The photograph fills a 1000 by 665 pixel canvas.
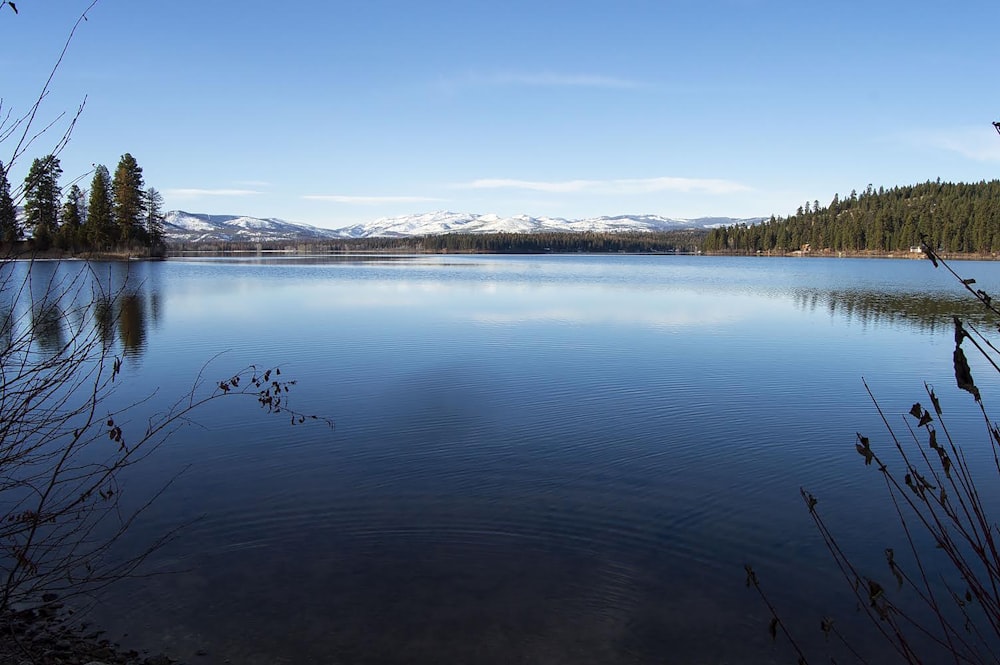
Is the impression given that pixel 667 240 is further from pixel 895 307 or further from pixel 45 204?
pixel 45 204

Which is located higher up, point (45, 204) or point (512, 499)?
point (45, 204)

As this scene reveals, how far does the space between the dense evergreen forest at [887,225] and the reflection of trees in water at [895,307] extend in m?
52.1

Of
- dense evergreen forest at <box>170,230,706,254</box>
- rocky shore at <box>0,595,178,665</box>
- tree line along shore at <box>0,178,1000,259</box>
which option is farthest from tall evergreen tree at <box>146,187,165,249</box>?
dense evergreen forest at <box>170,230,706,254</box>

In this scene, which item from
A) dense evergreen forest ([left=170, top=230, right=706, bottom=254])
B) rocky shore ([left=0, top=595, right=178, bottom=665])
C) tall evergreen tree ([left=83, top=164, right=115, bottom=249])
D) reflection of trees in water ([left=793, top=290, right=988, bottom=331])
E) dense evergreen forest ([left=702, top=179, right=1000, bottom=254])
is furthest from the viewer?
dense evergreen forest ([left=170, top=230, right=706, bottom=254])

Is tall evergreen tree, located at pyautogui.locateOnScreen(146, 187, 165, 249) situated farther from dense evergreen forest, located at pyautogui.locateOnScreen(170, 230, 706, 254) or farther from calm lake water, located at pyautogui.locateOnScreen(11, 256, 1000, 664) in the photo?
dense evergreen forest, located at pyautogui.locateOnScreen(170, 230, 706, 254)

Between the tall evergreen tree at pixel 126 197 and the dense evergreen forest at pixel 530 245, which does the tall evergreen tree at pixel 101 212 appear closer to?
the tall evergreen tree at pixel 126 197

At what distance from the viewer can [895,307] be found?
28.6m

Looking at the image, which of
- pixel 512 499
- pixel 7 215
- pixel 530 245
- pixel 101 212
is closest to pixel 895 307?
pixel 512 499

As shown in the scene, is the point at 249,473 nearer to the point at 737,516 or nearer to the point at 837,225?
the point at 737,516

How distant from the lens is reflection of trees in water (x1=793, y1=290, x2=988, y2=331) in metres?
23.8

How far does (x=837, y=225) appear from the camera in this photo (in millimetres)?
127500

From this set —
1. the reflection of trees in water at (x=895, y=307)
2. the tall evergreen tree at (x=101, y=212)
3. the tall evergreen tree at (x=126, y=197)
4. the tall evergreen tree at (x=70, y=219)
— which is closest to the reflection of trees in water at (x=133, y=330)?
the tall evergreen tree at (x=70, y=219)

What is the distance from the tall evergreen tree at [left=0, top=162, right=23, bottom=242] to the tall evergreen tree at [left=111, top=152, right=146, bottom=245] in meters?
63.6

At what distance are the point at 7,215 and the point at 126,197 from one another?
6569 cm
